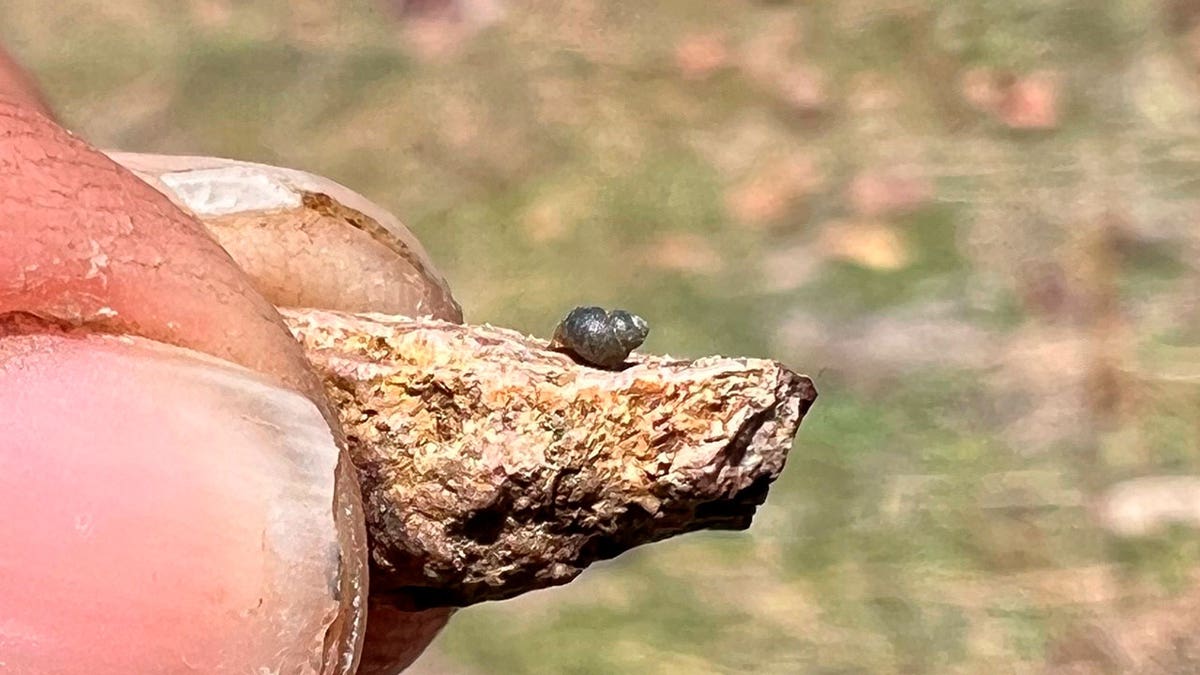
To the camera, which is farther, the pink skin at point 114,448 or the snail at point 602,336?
the snail at point 602,336

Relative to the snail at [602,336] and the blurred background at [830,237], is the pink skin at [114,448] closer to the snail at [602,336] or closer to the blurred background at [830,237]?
the snail at [602,336]

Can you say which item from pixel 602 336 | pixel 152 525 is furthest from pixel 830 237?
pixel 152 525

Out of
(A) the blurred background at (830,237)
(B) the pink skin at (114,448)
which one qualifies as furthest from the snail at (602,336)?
(A) the blurred background at (830,237)

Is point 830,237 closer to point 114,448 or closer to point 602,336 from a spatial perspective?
point 602,336

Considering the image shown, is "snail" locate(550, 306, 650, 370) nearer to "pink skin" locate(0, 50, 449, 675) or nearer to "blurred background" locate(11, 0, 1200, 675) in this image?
"pink skin" locate(0, 50, 449, 675)

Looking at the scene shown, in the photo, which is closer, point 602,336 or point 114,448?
point 114,448

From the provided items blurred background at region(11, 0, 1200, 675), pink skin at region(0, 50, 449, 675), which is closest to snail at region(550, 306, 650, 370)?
pink skin at region(0, 50, 449, 675)

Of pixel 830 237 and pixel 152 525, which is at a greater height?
pixel 152 525
